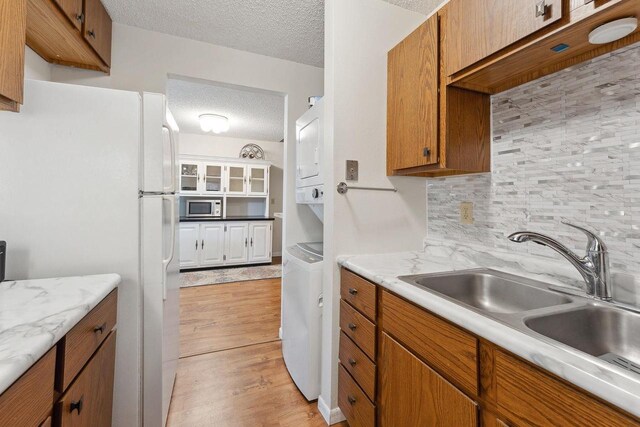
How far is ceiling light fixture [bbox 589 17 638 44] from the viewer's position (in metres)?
0.78

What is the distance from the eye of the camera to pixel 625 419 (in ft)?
1.47

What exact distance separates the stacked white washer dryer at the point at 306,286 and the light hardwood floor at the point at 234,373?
139 mm

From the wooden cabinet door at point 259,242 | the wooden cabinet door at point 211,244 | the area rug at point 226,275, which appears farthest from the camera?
the wooden cabinet door at point 259,242

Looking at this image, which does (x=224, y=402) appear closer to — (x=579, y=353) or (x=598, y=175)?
(x=579, y=353)

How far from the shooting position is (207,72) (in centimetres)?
223

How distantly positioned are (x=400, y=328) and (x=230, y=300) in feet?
9.05

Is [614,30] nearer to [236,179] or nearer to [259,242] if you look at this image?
[259,242]

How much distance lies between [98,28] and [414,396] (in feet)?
8.72

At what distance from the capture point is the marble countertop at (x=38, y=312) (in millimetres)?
588

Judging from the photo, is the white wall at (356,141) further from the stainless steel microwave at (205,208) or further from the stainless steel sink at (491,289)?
the stainless steel microwave at (205,208)

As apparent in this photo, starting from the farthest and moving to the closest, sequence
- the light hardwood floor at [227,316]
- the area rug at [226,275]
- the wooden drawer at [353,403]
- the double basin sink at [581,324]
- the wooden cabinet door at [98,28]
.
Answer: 1. the area rug at [226,275]
2. the light hardwood floor at [227,316]
3. the wooden cabinet door at [98,28]
4. the wooden drawer at [353,403]
5. the double basin sink at [581,324]

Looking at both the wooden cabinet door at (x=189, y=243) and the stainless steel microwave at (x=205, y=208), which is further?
the stainless steel microwave at (x=205, y=208)

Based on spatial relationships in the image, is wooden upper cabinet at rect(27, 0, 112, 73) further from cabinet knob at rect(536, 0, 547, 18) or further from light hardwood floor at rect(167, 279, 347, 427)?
light hardwood floor at rect(167, 279, 347, 427)

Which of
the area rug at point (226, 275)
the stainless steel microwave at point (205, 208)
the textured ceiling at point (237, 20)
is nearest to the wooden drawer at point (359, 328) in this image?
the textured ceiling at point (237, 20)
